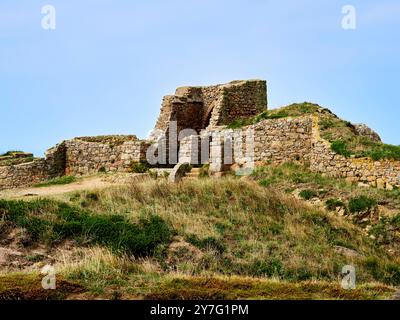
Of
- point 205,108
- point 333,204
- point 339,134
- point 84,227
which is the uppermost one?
point 205,108

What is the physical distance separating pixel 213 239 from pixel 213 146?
9.68 m

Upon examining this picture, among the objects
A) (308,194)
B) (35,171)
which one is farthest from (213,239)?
(35,171)

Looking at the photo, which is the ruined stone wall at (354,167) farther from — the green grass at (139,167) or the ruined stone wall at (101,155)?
the ruined stone wall at (101,155)

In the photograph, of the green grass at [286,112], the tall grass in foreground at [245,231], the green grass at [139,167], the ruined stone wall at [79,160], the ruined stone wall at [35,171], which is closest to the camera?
the tall grass in foreground at [245,231]

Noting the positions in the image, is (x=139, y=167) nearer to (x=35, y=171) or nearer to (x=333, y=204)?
(x=35, y=171)

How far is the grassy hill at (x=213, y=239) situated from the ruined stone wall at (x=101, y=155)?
7.71 m

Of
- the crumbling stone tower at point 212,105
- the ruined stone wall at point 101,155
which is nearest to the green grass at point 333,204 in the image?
the crumbling stone tower at point 212,105

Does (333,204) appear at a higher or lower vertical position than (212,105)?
lower

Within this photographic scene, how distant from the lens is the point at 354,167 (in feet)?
69.7

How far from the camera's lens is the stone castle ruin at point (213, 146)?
73.1ft

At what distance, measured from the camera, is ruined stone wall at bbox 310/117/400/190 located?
806 inches
